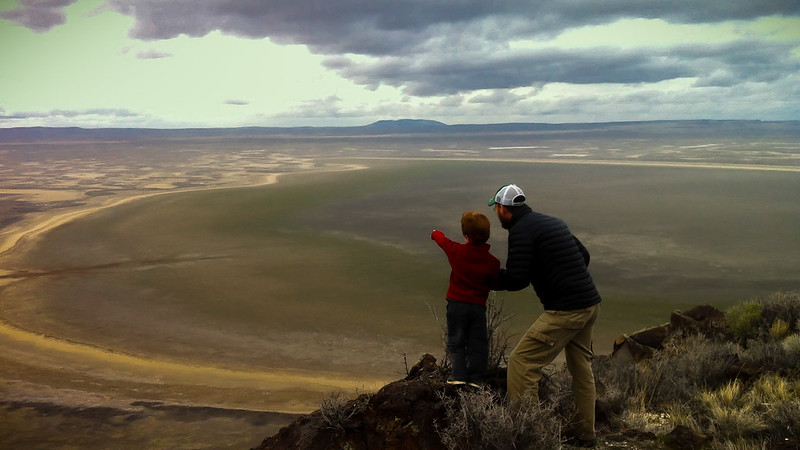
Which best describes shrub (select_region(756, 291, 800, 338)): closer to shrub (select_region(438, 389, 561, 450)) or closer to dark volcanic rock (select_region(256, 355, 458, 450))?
shrub (select_region(438, 389, 561, 450))

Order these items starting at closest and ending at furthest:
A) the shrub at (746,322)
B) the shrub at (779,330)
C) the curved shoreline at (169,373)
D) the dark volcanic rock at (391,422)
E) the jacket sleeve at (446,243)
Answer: the jacket sleeve at (446,243)
the dark volcanic rock at (391,422)
the shrub at (779,330)
the shrub at (746,322)
the curved shoreline at (169,373)

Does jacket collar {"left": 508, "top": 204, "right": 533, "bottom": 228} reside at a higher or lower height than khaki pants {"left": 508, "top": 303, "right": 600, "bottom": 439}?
higher

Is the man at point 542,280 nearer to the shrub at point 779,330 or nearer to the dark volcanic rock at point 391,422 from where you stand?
the dark volcanic rock at point 391,422

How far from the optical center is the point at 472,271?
3.65m

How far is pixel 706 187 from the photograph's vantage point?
33188 millimetres

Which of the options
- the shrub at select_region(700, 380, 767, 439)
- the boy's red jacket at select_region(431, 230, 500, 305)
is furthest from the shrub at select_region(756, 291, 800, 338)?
the boy's red jacket at select_region(431, 230, 500, 305)

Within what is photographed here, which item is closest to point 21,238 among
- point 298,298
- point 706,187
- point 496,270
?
point 298,298

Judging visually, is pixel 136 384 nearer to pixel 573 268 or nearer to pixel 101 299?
pixel 101 299

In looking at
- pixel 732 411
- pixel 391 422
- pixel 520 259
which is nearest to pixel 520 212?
pixel 520 259

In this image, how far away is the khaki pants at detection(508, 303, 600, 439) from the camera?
11.6 ft

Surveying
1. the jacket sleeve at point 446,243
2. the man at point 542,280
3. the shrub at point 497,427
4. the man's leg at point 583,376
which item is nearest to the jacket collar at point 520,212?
the man at point 542,280

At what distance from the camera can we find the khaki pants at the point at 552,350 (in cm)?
355

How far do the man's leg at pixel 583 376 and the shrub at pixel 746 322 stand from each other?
456 cm

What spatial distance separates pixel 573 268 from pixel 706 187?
110ft
